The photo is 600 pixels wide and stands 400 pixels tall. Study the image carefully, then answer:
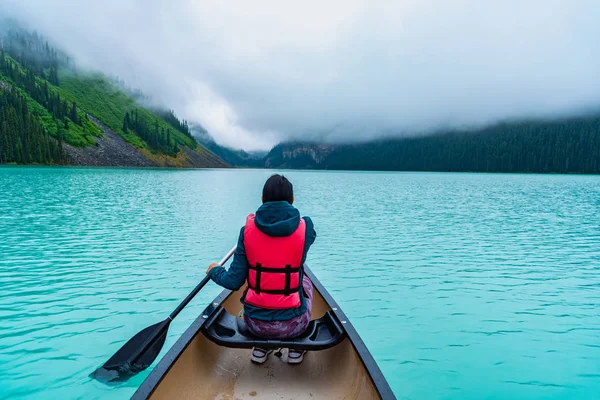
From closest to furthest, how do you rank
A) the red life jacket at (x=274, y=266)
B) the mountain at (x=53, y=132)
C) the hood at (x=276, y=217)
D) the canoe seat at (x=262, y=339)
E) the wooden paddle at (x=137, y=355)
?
the hood at (x=276, y=217), the red life jacket at (x=274, y=266), the canoe seat at (x=262, y=339), the wooden paddle at (x=137, y=355), the mountain at (x=53, y=132)

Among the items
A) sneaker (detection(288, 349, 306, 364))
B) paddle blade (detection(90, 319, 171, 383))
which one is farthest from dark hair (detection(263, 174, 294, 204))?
paddle blade (detection(90, 319, 171, 383))

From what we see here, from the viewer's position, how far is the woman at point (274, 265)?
4.50 metres

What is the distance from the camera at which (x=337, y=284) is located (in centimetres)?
1310

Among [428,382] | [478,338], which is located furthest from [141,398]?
[478,338]

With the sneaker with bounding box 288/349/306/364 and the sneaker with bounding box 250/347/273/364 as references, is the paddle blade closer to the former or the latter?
the sneaker with bounding box 250/347/273/364

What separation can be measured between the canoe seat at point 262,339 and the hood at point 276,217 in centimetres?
164

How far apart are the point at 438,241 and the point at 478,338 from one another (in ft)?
39.1

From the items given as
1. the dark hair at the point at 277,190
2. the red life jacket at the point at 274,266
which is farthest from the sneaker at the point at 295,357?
the dark hair at the point at 277,190

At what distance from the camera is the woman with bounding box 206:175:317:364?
4504 millimetres

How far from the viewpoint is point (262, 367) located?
5.50 metres

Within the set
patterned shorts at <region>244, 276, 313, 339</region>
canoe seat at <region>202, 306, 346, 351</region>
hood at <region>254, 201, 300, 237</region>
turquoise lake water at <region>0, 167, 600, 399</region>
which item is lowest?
turquoise lake water at <region>0, 167, 600, 399</region>

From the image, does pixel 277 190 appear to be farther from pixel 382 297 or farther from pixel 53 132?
pixel 53 132

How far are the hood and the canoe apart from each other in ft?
5.40

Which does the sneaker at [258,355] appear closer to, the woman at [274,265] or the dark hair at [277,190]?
the woman at [274,265]
